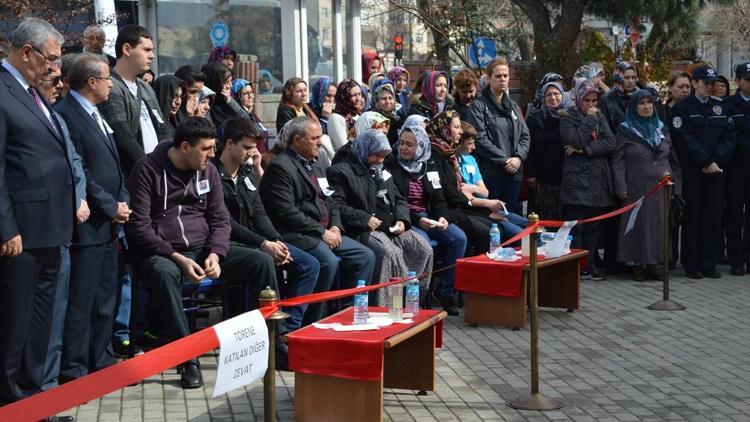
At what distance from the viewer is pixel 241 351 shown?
4289 mm

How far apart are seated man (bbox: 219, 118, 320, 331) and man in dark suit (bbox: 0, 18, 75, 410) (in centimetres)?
192

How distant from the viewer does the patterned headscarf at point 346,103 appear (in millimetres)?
10523

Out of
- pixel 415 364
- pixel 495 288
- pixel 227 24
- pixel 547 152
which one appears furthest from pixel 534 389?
pixel 227 24

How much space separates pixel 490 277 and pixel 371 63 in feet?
22.5

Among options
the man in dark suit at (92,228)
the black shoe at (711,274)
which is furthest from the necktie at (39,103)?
the black shoe at (711,274)

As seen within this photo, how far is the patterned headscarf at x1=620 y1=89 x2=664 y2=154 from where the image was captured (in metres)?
11.2

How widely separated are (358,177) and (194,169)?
6.59ft

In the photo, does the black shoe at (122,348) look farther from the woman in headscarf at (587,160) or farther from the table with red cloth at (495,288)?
the woman in headscarf at (587,160)

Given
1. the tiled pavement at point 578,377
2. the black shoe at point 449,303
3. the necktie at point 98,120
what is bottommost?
the tiled pavement at point 578,377

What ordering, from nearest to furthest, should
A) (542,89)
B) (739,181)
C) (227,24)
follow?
1. (739,181)
2. (542,89)
3. (227,24)

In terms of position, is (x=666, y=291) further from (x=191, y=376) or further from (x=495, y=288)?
(x=191, y=376)

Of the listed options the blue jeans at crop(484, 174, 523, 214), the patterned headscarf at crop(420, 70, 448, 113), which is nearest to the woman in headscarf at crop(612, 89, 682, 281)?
the blue jeans at crop(484, 174, 523, 214)

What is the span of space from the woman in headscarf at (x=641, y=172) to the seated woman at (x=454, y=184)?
177cm

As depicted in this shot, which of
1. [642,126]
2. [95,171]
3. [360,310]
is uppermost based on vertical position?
[642,126]
